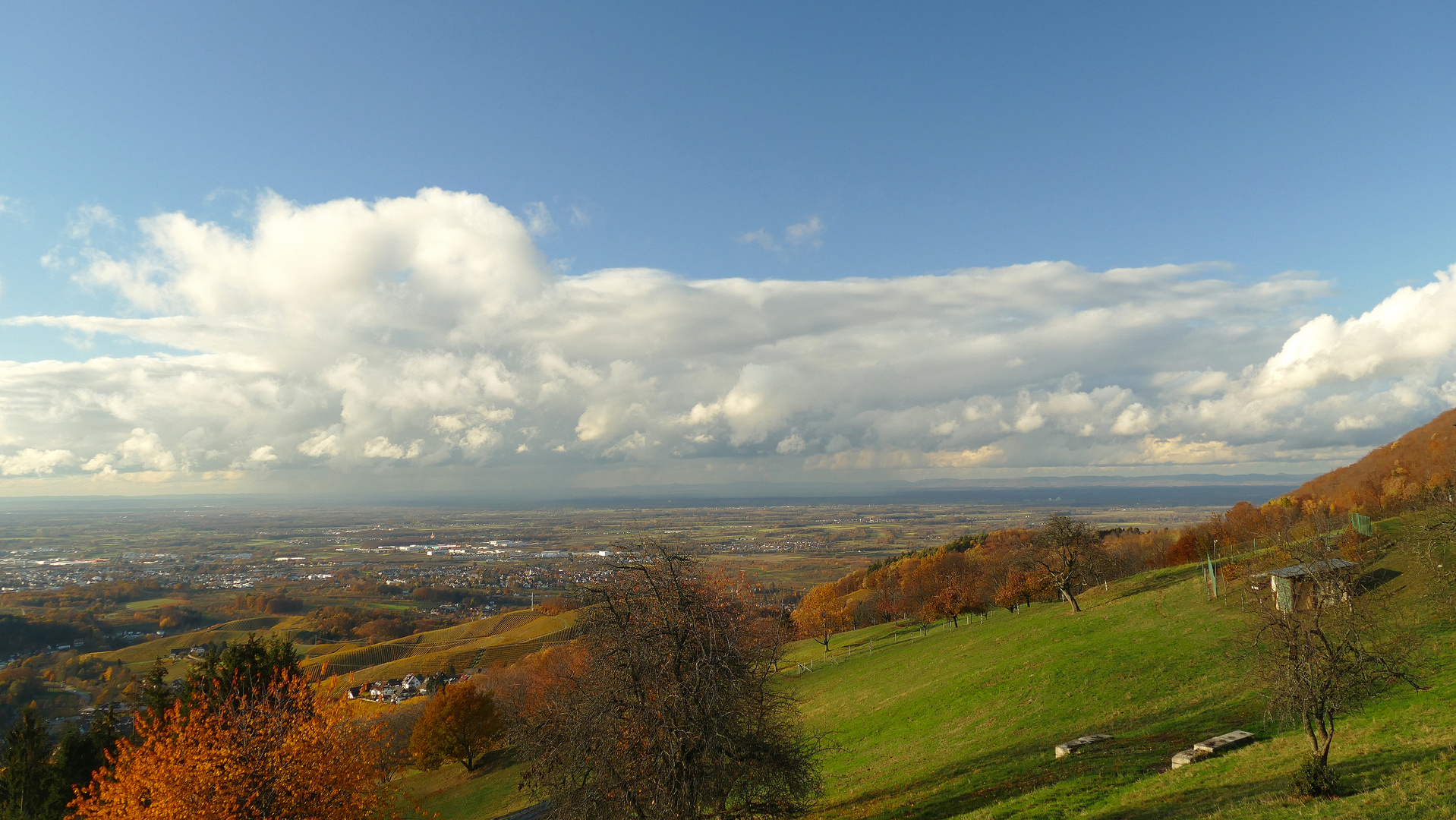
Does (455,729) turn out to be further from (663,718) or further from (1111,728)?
(1111,728)

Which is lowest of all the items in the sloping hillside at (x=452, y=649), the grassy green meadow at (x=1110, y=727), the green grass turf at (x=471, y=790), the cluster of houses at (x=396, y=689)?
the sloping hillside at (x=452, y=649)

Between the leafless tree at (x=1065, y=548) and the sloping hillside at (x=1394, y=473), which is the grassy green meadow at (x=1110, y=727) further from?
the sloping hillside at (x=1394, y=473)

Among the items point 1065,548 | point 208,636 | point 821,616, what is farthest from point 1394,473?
point 208,636

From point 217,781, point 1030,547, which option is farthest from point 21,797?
point 1030,547

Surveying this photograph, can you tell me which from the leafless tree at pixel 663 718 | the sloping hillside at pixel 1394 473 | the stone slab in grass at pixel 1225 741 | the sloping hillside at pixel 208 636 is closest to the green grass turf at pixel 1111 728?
the stone slab in grass at pixel 1225 741

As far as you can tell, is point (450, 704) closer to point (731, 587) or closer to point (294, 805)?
point (294, 805)
